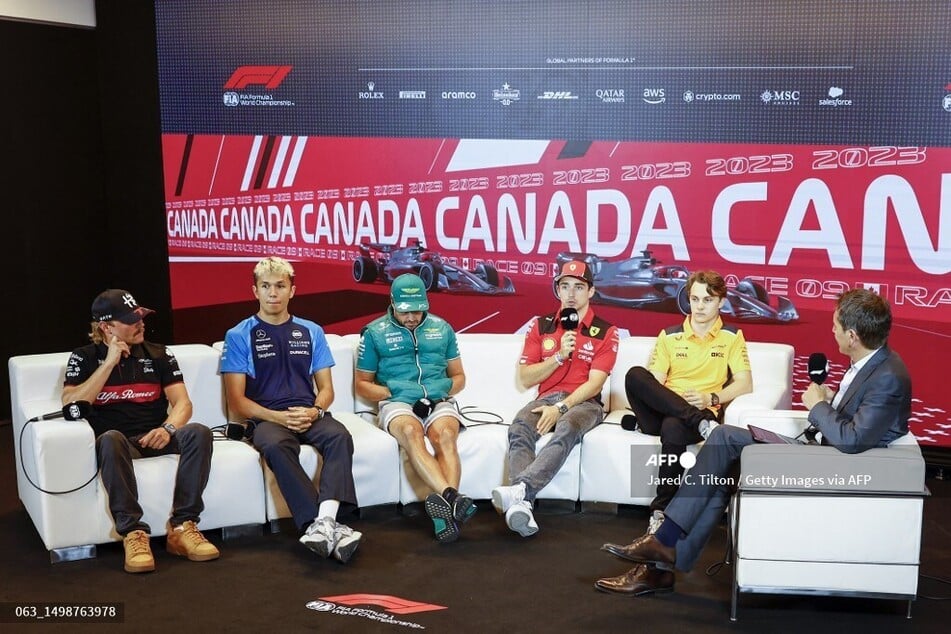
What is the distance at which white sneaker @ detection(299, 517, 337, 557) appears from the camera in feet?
13.7

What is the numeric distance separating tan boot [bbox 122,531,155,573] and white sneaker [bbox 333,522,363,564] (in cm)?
69

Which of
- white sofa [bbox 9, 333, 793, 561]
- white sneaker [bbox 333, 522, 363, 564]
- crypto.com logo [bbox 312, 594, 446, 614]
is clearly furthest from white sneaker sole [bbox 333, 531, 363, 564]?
white sofa [bbox 9, 333, 793, 561]

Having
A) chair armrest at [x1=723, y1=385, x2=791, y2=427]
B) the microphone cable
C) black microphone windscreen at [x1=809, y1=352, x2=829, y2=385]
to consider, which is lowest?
the microphone cable

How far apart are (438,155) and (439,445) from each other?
226 centimetres

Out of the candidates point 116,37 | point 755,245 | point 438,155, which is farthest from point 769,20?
point 116,37

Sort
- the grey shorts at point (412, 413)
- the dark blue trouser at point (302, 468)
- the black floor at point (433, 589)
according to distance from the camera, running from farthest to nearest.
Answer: the grey shorts at point (412, 413) → the dark blue trouser at point (302, 468) → the black floor at point (433, 589)

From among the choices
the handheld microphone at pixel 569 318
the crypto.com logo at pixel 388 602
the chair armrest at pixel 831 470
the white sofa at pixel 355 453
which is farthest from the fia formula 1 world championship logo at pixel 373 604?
the handheld microphone at pixel 569 318

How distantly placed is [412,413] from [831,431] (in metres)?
1.90

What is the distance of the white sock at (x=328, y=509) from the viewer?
4.31 metres

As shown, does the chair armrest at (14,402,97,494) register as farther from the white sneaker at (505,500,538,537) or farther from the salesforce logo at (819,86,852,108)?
the salesforce logo at (819,86,852,108)

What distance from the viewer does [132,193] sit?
282 inches

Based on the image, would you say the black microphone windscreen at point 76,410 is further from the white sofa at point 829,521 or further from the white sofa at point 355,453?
the white sofa at point 829,521

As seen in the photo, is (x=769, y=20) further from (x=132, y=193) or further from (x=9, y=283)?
(x=9, y=283)

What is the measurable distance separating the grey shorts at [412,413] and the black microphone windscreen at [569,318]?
64cm
